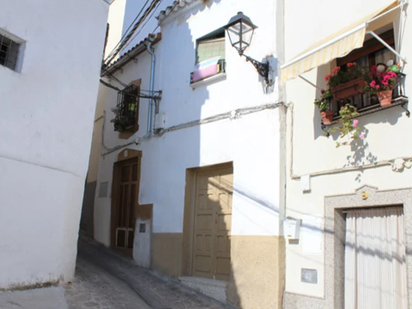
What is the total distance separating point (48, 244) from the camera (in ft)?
21.1

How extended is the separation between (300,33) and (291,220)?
10.7 feet

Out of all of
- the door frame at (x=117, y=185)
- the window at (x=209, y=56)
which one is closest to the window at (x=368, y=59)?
the window at (x=209, y=56)

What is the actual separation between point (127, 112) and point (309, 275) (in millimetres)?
6513

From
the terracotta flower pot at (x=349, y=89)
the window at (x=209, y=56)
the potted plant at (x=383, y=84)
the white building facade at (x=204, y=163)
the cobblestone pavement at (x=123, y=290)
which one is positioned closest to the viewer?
the potted plant at (x=383, y=84)

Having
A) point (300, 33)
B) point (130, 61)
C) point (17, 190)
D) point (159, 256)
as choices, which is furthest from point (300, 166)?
point (130, 61)

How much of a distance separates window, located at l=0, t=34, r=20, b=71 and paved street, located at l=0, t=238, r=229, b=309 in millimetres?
3506

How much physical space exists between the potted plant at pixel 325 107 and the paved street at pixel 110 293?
3.58 m

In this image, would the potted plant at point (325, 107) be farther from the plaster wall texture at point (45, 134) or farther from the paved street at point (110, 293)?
the plaster wall texture at point (45, 134)

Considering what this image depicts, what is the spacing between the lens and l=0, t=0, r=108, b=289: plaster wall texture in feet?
19.8

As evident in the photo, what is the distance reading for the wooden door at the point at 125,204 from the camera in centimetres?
1005

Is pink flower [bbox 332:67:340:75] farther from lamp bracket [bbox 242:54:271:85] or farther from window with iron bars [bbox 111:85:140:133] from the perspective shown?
window with iron bars [bbox 111:85:140:133]

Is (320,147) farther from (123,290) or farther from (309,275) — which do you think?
(123,290)

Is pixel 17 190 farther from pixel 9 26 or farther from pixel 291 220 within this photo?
pixel 291 220

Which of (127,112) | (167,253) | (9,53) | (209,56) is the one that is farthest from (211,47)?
(167,253)
